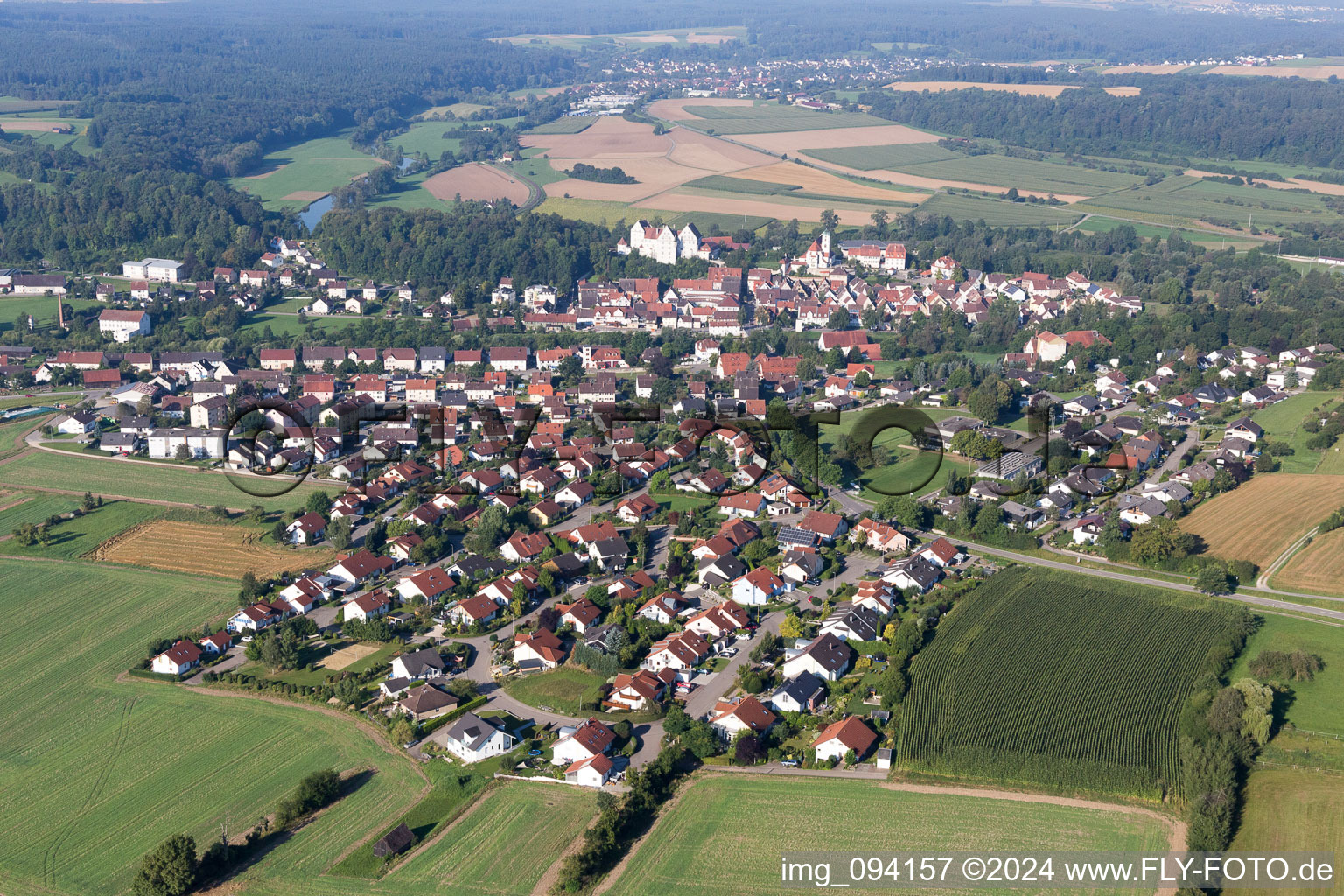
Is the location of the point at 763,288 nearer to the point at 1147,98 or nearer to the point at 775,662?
the point at 775,662

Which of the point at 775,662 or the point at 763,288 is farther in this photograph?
the point at 763,288

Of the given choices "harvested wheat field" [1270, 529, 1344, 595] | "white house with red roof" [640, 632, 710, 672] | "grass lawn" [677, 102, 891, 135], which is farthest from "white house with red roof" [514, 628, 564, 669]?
"grass lawn" [677, 102, 891, 135]

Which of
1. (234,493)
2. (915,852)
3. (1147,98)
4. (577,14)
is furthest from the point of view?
(577,14)

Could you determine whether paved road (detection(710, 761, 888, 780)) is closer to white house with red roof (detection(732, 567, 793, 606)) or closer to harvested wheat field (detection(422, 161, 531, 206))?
white house with red roof (detection(732, 567, 793, 606))

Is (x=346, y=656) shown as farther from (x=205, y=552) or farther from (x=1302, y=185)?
(x=1302, y=185)

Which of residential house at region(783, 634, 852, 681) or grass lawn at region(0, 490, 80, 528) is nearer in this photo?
residential house at region(783, 634, 852, 681)

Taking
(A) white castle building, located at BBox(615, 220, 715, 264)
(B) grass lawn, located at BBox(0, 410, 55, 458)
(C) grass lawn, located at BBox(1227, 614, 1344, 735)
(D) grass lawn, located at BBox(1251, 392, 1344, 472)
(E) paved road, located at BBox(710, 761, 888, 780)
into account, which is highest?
(A) white castle building, located at BBox(615, 220, 715, 264)

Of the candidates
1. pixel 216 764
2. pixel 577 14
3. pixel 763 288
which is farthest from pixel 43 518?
pixel 577 14

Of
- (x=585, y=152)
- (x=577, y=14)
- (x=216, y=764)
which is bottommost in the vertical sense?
(x=216, y=764)

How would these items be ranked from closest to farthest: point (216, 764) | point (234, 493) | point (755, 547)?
point (216, 764) < point (755, 547) < point (234, 493)
